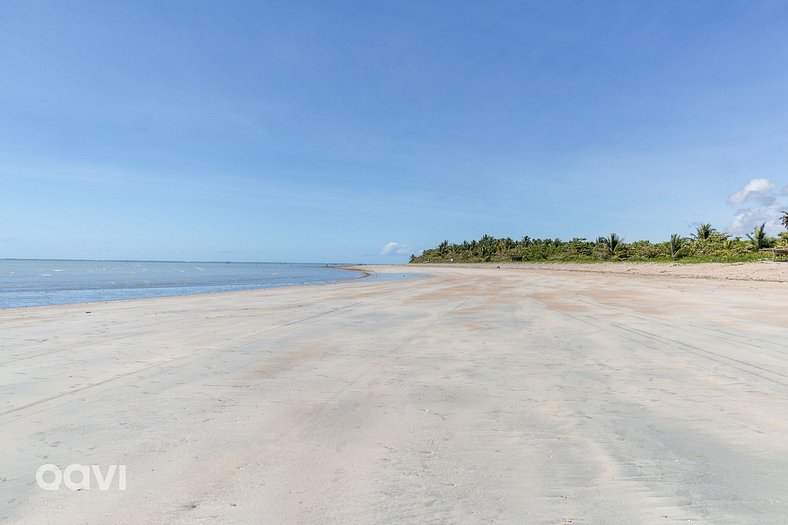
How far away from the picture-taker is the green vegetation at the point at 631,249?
165 ft

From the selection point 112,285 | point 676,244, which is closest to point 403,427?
point 112,285

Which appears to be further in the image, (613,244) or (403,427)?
(613,244)

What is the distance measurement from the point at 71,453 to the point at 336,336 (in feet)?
20.3

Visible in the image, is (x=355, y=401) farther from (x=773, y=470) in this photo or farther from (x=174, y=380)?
(x=773, y=470)

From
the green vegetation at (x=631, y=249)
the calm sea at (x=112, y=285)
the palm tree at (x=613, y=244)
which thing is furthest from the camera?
the palm tree at (x=613, y=244)

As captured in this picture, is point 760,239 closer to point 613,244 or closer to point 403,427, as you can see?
→ point 613,244

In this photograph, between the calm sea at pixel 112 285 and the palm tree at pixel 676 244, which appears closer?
the calm sea at pixel 112 285

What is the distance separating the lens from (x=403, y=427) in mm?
4285

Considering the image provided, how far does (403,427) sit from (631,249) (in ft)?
260

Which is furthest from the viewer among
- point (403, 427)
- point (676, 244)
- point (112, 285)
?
point (676, 244)

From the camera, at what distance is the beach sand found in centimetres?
291

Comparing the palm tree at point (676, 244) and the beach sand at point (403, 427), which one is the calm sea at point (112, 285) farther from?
the palm tree at point (676, 244)

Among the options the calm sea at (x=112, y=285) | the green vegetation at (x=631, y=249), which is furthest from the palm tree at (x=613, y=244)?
the calm sea at (x=112, y=285)

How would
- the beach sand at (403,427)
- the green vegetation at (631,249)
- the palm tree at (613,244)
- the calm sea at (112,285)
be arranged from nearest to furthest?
1. the beach sand at (403,427)
2. the calm sea at (112,285)
3. the green vegetation at (631,249)
4. the palm tree at (613,244)
